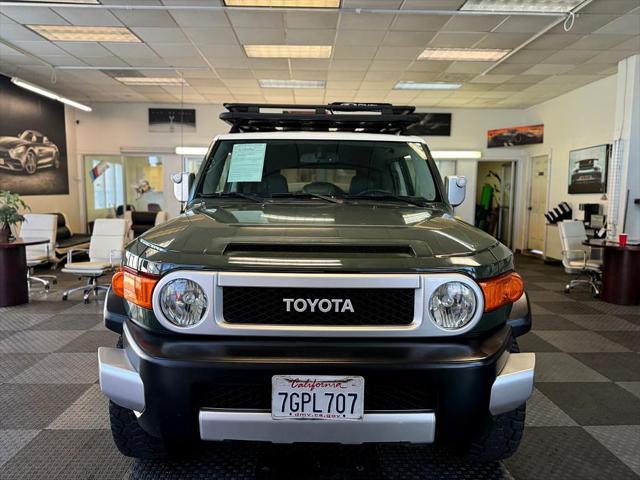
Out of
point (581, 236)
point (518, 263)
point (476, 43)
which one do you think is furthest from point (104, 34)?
point (518, 263)

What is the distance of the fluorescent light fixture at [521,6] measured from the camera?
207 inches

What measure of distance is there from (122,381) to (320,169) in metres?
1.58

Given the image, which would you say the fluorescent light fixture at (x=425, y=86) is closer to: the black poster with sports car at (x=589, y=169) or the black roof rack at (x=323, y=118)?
the black poster with sports car at (x=589, y=169)

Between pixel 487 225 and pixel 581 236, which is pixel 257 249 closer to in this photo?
pixel 581 236

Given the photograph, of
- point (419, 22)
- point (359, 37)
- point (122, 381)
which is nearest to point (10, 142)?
point (359, 37)

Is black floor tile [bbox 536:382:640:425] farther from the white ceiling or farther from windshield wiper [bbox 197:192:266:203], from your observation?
the white ceiling

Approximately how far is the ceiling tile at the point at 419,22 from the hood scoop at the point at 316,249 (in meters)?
5.01

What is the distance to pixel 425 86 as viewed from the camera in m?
9.16

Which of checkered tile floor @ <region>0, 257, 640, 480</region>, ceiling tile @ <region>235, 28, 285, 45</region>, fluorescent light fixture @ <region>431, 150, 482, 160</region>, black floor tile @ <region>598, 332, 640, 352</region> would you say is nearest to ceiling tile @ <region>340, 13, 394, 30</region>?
ceiling tile @ <region>235, 28, 285, 45</region>

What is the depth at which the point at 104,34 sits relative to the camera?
644 centimetres

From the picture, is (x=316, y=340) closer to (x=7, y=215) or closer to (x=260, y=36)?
(x=7, y=215)

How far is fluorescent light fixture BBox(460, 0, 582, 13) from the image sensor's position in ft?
17.3

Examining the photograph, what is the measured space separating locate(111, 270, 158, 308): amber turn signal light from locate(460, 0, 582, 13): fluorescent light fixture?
17.1 feet

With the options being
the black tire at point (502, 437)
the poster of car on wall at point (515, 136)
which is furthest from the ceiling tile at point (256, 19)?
the poster of car on wall at point (515, 136)
